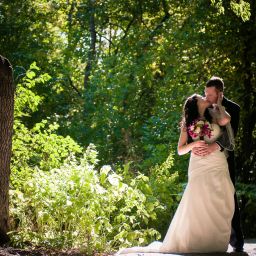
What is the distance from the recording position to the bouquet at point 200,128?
7.11m

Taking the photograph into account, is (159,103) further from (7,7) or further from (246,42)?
(7,7)

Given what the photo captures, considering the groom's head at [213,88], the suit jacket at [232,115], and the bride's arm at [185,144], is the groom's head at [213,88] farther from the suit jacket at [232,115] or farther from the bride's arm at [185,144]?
the bride's arm at [185,144]

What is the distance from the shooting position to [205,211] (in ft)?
23.4

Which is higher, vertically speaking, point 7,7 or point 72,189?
point 7,7

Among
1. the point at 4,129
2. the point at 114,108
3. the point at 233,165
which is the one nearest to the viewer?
the point at 4,129

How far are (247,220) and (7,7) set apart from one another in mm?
9653

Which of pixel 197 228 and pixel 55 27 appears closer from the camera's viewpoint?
pixel 197 228

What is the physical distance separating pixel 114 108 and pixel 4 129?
11.2m

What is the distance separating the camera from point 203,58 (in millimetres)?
12836

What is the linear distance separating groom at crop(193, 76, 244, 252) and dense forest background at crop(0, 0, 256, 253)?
836 millimetres

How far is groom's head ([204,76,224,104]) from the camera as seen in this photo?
704cm

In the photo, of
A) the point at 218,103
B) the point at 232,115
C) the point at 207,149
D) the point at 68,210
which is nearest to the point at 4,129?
the point at 68,210

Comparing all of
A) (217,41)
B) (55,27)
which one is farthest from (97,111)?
(217,41)

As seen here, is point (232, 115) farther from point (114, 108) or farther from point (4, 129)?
point (114, 108)
